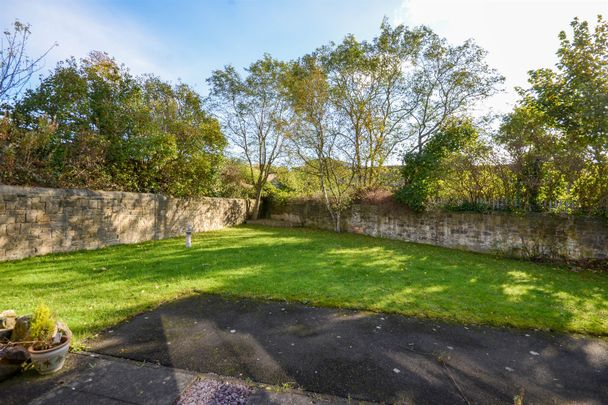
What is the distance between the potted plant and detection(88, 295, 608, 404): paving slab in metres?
0.43

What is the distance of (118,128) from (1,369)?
9596 millimetres

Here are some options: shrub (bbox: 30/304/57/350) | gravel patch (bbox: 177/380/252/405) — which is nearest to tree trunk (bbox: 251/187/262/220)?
shrub (bbox: 30/304/57/350)

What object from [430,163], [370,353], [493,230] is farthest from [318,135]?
[370,353]

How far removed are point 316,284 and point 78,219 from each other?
7316mm

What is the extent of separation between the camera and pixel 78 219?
7980mm

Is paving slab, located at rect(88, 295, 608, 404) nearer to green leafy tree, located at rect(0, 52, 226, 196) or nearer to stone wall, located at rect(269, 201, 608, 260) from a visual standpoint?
stone wall, located at rect(269, 201, 608, 260)

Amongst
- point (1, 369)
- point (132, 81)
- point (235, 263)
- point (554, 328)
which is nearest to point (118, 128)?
point (132, 81)

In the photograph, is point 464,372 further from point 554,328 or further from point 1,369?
point 1,369

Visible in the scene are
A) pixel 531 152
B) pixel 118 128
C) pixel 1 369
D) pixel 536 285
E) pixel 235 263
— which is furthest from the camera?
pixel 118 128

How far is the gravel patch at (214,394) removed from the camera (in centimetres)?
227

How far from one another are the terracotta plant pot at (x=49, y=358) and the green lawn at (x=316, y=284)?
0.70 meters

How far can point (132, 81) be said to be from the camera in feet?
36.1

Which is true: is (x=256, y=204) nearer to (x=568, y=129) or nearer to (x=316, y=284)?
(x=316, y=284)

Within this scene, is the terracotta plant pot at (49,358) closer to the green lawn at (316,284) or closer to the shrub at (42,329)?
the shrub at (42,329)
